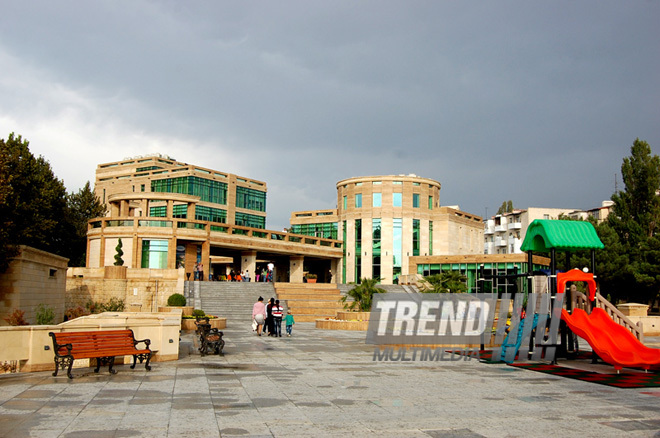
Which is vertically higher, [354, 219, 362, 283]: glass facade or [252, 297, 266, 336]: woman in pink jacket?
[354, 219, 362, 283]: glass facade

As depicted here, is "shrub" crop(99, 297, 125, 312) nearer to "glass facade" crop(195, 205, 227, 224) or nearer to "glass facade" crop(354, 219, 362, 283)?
"glass facade" crop(354, 219, 362, 283)

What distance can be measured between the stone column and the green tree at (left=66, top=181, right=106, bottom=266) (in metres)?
19.6

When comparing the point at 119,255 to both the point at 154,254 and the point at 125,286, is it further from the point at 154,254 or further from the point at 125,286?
the point at 125,286

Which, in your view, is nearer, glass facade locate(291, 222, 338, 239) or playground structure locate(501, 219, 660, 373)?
playground structure locate(501, 219, 660, 373)

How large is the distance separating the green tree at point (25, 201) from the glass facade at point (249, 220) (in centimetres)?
2964

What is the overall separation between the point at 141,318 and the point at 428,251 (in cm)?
4998

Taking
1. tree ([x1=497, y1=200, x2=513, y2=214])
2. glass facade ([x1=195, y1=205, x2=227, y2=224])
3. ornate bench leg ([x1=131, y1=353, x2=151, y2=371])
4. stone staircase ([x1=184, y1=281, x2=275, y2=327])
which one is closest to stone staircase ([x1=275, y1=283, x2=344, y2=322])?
stone staircase ([x1=184, y1=281, x2=275, y2=327])

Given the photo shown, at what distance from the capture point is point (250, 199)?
8269cm

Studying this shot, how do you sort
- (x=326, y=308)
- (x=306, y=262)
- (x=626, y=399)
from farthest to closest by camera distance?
(x=306, y=262) < (x=326, y=308) < (x=626, y=399)

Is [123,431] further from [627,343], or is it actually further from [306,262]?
[306,262]

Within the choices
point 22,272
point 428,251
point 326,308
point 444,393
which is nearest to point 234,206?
point 428,251

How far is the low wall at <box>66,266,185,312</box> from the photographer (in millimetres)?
37678

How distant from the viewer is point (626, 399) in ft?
32.9

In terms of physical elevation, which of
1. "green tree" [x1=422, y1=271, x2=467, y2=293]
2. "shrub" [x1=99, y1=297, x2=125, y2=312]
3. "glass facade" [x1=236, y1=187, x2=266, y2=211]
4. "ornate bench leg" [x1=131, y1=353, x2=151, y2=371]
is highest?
"glass facade" [x1=236, y1=187, x2=266, y2=211]
